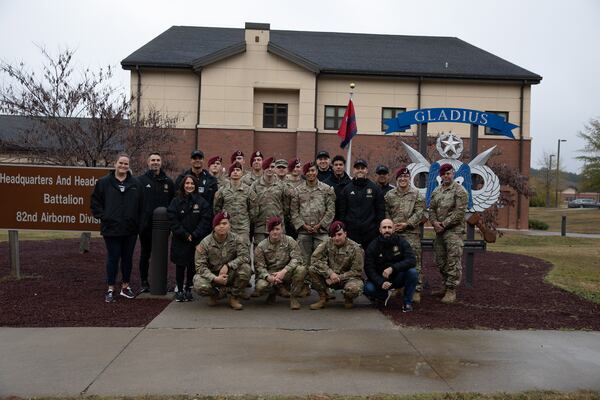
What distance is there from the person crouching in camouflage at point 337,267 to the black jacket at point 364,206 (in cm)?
59

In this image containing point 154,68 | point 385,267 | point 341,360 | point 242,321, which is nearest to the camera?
point 341,360

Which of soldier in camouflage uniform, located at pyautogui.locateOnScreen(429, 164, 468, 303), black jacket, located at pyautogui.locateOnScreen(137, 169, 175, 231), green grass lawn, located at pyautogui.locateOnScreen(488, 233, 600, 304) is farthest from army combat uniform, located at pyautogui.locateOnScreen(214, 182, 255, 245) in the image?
green grass lawn, located at pyautogui.locateOnScreen(488, 233, 600, 304)

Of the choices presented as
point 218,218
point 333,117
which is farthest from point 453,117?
point 333,117

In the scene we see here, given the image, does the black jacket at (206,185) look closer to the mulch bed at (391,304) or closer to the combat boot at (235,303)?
the combat boot at (235,303)

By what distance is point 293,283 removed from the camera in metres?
7.18

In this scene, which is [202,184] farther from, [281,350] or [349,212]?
[281,350]

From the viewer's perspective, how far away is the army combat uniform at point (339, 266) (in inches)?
278

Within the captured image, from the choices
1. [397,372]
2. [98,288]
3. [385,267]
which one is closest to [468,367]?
[397,372]

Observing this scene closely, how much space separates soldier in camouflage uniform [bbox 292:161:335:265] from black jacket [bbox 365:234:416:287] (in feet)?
2.74

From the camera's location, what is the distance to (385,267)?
7223 mm

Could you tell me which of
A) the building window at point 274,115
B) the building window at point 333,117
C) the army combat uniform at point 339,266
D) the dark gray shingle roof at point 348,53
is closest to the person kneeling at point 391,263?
the army combat uniform at point 339,266

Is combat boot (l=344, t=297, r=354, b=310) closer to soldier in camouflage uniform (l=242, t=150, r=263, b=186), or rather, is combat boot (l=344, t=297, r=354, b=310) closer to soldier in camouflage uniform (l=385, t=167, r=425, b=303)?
soldier in camouflage uniform (l=385, t=167, r=425, b=303)

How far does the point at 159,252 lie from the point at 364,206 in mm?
3046

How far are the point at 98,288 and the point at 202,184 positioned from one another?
2434 mm
